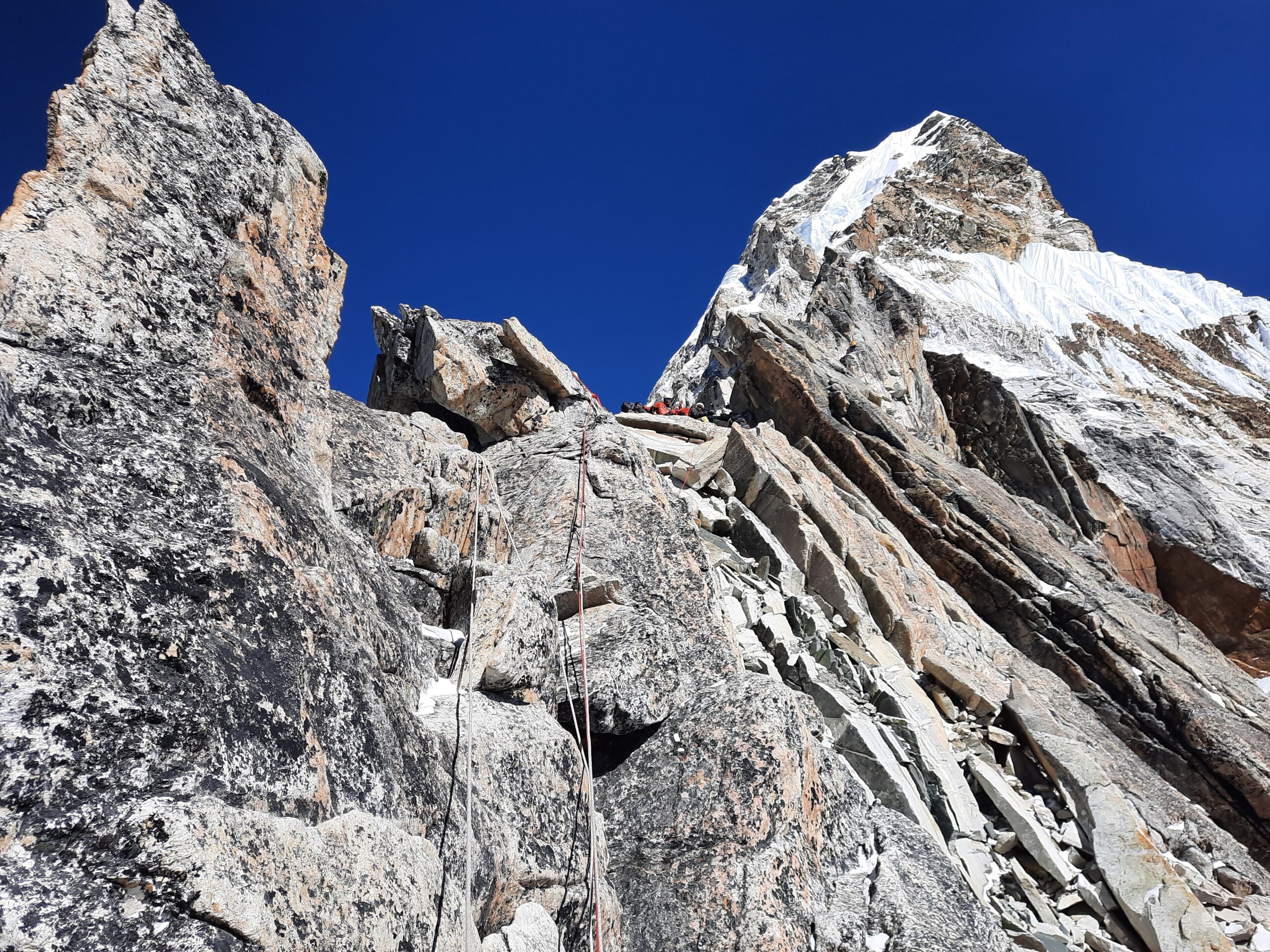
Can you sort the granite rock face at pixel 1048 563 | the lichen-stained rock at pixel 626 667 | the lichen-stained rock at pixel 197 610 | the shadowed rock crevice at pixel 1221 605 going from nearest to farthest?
1. the lichen-stained rock at pixel 197 610
2. the lichen-stained rock at pixel 626 667
3. the granite rock face at pixel 1048 563
4. the shadowed rock crevice at pixel 1221 605

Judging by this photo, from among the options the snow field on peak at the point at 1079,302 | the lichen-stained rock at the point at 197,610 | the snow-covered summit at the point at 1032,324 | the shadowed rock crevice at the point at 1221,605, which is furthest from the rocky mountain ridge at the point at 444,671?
the snow field on peak at the point at 1079,302

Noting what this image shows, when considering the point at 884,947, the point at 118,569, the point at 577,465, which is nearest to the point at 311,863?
the point at 118,569

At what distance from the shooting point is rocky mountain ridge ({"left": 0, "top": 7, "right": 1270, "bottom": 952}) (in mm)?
3486

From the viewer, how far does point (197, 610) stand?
4.06 meters

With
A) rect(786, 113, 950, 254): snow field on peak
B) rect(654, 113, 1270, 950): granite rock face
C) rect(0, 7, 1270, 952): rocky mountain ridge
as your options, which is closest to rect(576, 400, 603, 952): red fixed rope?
rect(0, 7, 1270, 952): rocky mountain ridge

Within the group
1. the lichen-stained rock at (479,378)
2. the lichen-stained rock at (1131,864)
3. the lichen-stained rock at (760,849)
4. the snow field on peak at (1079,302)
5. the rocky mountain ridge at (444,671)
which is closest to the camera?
the rocky mountain ridge at (444,671)

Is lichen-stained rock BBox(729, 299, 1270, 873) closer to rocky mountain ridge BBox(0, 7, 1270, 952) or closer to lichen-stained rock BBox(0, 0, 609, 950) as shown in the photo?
rocky mountain ridge BBox(0, 7, 1270, 952)

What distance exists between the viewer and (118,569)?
378cm

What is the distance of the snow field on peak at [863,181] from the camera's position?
90.8m

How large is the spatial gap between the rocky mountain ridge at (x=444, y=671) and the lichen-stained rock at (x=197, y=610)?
24mm

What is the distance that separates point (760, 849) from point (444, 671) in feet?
12.3

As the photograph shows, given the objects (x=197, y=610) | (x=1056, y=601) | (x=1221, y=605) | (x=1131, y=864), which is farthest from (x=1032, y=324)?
(x=197, y=610)

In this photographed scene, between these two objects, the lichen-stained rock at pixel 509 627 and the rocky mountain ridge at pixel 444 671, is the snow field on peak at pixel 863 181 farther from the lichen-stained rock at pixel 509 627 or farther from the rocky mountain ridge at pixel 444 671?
the lichen-stained rock at pixel 509 627

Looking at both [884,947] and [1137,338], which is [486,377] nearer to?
[884,947]
